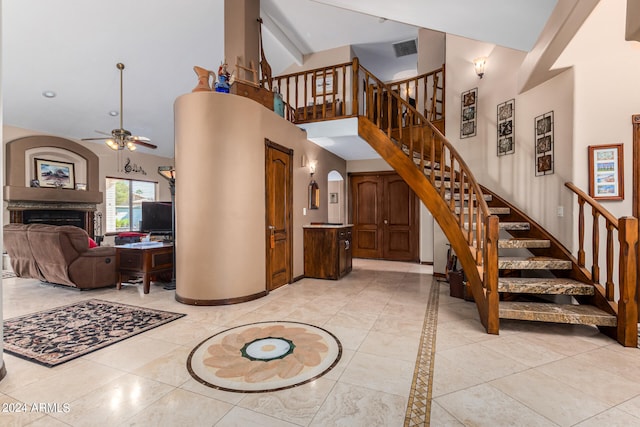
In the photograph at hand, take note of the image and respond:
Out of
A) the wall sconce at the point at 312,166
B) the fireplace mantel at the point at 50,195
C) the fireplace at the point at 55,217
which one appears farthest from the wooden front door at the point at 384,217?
the fireplace at the point at 55,217

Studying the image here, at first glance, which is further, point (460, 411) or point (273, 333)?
point (273, 333)

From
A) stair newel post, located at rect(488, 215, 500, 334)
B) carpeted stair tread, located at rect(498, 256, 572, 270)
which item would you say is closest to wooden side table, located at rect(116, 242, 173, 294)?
stair newel post, located at rect(488, 215, 500, 334)

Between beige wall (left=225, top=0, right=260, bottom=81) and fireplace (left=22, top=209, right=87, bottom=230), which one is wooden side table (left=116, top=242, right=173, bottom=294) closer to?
beige wall (left=225, top=0, right=260, bottom=81)

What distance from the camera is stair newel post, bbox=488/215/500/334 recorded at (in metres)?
2.95

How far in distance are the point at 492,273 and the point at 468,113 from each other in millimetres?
3273

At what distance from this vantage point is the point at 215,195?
388cm

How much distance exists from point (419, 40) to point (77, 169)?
346 inches

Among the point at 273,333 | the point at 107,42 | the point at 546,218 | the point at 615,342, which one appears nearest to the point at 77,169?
the point at 107,42

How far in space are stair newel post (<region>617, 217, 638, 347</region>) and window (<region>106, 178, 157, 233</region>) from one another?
Result: 33.7 feet

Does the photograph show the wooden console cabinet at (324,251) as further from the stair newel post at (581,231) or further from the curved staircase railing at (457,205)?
the stair newel post at (581,231)

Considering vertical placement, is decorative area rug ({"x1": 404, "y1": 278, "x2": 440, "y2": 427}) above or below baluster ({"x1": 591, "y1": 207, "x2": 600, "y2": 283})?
below

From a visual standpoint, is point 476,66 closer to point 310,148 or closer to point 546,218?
point 546,218

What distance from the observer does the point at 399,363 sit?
2393 mm

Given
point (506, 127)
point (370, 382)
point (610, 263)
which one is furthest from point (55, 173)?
point (610, 263)
